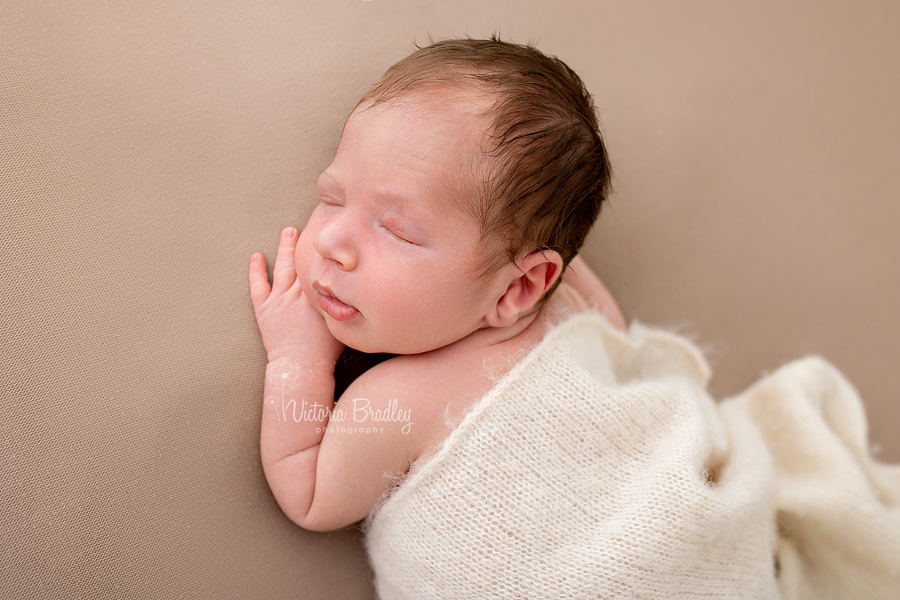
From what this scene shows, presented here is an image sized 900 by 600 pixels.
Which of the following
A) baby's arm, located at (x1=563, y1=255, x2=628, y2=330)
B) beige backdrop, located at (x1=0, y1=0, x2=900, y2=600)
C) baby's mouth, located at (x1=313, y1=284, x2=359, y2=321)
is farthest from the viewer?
baby's arm, located at (x1=563, y1=255, x2=628, y2=330)

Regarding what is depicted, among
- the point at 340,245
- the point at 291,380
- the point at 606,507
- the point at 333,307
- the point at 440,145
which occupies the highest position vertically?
the point at 440,145

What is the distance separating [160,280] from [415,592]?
2.00 ft

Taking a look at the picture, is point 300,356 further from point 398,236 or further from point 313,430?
point 398,236

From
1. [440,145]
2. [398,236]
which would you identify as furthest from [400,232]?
[440,145]

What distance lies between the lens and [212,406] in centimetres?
87

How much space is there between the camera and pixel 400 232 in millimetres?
854

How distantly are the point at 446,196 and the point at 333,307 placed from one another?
0.80 ft

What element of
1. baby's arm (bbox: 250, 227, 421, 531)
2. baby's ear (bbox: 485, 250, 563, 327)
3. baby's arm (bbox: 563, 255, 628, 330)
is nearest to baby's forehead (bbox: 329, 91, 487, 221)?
baby's ear (bbox: 485, 250, 563, 327)

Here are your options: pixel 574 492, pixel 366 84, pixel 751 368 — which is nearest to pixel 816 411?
pixel 751 368

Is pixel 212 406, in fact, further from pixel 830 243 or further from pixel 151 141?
pixel 830 243

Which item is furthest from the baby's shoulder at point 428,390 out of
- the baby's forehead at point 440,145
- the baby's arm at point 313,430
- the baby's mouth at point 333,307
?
the baby's forehead at point 440,145

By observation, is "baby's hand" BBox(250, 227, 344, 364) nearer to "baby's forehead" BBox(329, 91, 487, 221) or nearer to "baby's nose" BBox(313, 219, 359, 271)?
"baby's nose" BBox(313, 219, 359, 271)

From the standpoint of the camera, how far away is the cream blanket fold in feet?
2.85

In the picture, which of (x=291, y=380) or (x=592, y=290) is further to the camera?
(x=592, y=290)
